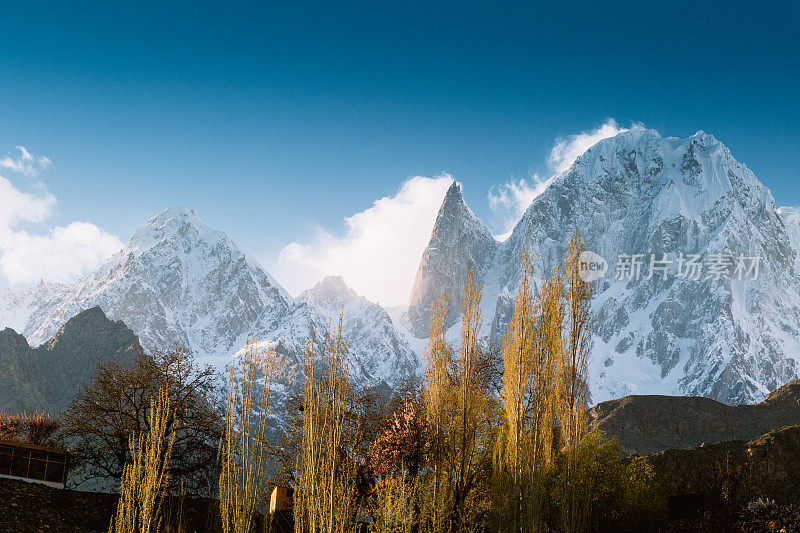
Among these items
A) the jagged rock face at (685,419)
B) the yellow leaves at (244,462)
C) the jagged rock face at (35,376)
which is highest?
the jagged rock face at (35,376)

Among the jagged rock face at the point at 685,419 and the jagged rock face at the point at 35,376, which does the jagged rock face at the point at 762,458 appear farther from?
the jagged rock face at the point at 35,376

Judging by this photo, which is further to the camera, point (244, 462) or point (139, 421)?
point (139, 421)

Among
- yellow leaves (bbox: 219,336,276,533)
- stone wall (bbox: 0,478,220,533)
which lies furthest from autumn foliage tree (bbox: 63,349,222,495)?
yellow leaves (bbox: 219,336,276,533)

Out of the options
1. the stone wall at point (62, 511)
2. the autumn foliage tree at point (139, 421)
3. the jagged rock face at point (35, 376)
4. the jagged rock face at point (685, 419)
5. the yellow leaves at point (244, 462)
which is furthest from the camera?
the jagged rock face at point (35, 376)

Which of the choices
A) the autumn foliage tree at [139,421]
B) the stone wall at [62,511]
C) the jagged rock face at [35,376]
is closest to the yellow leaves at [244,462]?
the stone wall at [62,511]

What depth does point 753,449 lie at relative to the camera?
61.1 meters

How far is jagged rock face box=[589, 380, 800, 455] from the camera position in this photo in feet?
352

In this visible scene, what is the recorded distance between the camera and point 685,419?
4793 inches

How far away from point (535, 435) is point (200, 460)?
72.2 ft

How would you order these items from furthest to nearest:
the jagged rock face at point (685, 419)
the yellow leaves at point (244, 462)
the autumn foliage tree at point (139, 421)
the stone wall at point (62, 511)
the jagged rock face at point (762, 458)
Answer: the jagged rock face at point (685, 419) → the jagged rock face at point (762, 458) → the autumn foliage tree at point (139, 421) → the stone wall at point (62, 511) → the yellow leaves at point (244, 462)

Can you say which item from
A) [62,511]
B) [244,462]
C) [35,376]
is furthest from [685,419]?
[35,376]

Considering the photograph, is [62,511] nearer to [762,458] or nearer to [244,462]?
[244,462]

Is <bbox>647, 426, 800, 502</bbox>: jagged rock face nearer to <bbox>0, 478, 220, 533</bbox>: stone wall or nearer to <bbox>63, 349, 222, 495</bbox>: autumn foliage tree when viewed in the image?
<bbox>63, 349, 222, 495</bbox>: autumn foliage tree

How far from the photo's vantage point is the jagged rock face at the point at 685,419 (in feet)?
352
